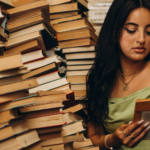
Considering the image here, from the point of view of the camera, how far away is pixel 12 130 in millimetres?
700

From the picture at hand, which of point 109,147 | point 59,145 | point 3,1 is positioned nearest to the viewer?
point 59,145

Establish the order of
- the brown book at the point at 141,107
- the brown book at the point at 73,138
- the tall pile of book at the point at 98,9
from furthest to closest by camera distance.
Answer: the tall pile of book at the point at 98,9
the brown book at the point at 73,138
the brown book at the point at 141,107

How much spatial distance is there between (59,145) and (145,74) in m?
0.62

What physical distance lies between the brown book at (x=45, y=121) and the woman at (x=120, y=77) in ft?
1.07

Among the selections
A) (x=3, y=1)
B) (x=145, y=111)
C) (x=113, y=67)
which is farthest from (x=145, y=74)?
(x=3, y=1)

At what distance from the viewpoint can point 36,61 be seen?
106 centimetres

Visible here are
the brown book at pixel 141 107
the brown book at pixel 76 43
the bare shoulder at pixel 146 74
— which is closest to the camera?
the brown book at pixel 141 107

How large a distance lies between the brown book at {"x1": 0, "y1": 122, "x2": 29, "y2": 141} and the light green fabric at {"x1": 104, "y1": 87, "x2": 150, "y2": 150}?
525mm

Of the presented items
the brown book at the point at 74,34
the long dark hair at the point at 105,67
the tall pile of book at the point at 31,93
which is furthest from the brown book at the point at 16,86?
the brown book at the point at 74,34

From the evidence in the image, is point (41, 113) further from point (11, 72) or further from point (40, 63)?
point (40, 63)

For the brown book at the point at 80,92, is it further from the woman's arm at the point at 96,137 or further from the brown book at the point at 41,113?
the brown book at the point at 41,113

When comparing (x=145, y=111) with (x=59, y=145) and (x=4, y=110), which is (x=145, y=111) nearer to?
(x=59, y=145)

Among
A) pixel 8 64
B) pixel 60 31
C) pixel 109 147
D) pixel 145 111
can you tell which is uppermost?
pixel 60 31

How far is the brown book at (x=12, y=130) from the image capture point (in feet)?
2.25
